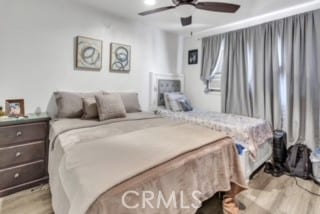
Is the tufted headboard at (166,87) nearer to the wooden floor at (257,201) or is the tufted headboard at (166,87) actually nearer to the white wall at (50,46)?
the white wall at (50,46)

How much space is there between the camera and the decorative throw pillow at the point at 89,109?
8.47 feet

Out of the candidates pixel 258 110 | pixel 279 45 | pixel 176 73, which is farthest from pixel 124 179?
pixel 176 73

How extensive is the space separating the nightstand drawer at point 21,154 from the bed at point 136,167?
0.47 metres

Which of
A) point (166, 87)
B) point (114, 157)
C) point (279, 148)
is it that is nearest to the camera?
point (114, 157)

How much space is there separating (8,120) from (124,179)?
5.92 feet

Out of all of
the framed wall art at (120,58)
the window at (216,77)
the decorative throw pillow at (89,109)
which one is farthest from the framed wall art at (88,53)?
the window at (216,77)

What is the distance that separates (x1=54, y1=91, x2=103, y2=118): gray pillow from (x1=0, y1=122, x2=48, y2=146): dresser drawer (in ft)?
0.92

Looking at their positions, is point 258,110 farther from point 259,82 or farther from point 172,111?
point 172,111

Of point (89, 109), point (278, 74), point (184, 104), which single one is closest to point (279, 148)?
point (278, 74)

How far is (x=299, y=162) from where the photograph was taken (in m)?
2.75

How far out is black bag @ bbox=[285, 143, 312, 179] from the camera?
2.68 meters

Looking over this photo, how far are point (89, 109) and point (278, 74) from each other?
287 centimetres

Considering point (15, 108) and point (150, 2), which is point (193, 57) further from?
point (15, 108)

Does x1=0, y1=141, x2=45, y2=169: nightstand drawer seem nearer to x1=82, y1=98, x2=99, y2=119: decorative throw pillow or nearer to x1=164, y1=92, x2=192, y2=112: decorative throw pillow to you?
x1=82, y1=98, x2=99, y2=119: decorative throw pillow
